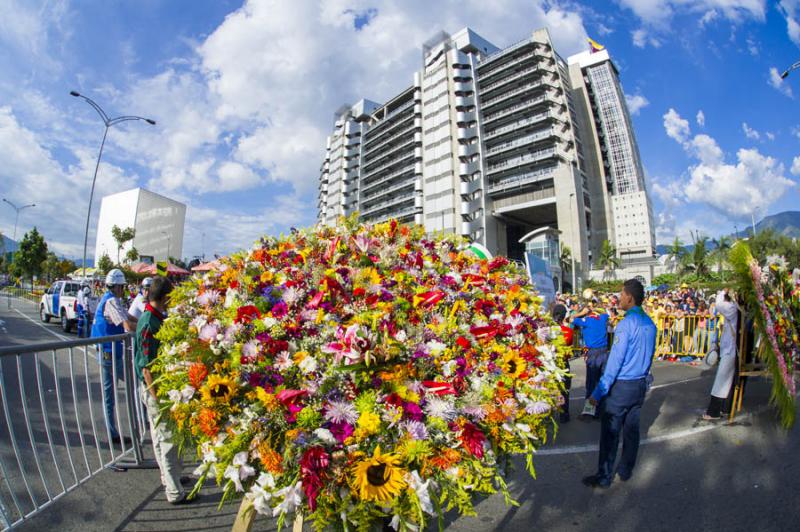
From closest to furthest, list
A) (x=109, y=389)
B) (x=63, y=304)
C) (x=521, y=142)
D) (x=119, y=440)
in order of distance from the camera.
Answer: (x=109, y=389) → (x=119, y=440) → (x=63, y=304) → (x=521, y=142)

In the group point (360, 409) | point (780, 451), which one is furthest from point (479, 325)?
point (780, 451)

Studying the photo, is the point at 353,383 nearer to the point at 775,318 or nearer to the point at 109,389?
the point at 109,389

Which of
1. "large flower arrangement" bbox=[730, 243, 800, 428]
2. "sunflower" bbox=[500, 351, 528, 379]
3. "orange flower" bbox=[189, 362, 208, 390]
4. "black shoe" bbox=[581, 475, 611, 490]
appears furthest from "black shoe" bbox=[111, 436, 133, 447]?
"large flower arrangement" bbox=[730, 243, 800, 428]

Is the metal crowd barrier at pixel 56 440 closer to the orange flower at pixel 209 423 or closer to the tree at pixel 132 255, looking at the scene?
the orange flower at pixel 209 423

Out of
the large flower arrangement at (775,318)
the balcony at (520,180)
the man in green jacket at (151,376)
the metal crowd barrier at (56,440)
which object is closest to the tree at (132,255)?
the balcony at (520,180)

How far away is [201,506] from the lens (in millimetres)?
3691

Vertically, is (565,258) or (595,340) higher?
(565,258)

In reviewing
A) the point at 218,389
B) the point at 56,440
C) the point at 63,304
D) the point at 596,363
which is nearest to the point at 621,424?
the point at 596,363

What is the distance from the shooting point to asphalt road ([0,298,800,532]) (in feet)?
11.2

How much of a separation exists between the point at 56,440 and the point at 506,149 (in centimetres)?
7031

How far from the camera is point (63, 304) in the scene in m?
16.8

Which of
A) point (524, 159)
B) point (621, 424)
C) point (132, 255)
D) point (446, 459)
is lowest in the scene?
point (621, 424)

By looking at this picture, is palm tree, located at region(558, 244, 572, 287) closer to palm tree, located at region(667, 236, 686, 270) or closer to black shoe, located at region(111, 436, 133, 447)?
palm tree, located at region(667, 236, 686, 270)

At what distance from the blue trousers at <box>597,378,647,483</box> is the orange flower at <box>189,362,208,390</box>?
3858mm
